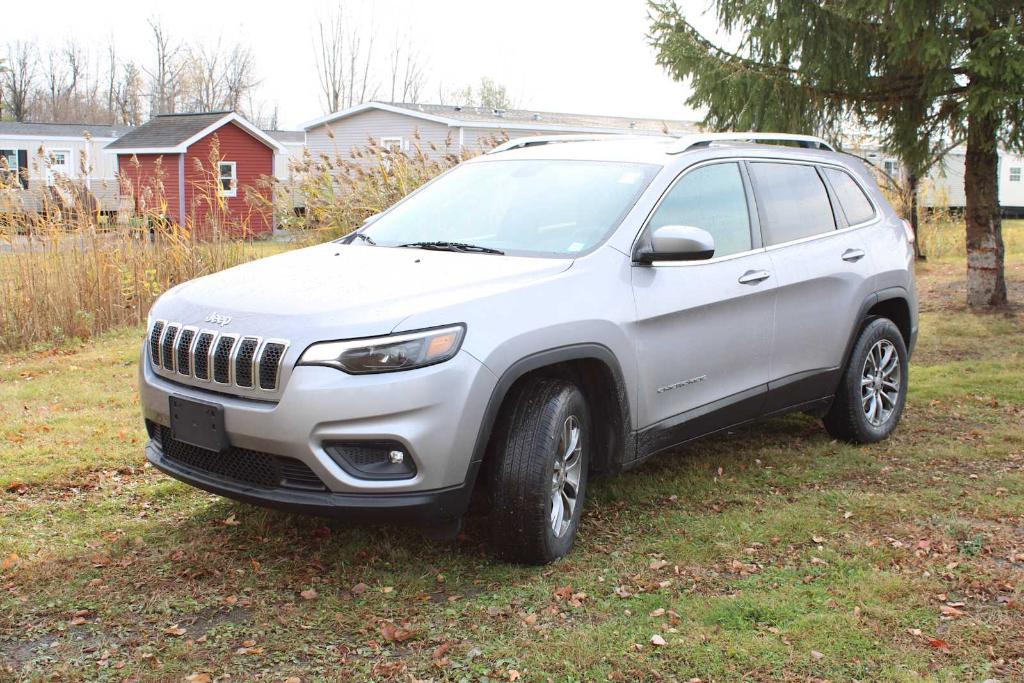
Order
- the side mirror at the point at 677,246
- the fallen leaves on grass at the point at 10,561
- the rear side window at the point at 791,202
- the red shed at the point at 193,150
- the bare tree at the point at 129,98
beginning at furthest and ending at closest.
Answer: the bare tree at the point at 129,98, the red shed at the point at 193,150, the rear side window at the point at 791,202, the side mirror at the point at 677,246, the fallen leaves on grass at the point at 10,561

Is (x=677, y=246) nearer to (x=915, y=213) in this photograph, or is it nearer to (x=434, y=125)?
(x=915, y=213)

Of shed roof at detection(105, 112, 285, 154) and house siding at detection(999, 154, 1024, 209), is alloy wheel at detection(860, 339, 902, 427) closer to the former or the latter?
shed roof at detection(105, 112, 285, 154)

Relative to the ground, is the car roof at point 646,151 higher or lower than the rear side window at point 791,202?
higher

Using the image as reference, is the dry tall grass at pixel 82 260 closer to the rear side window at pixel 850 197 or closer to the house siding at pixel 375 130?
the rear side window at pixel 850 197

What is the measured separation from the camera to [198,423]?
4.11 m

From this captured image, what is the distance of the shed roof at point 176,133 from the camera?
33.7m

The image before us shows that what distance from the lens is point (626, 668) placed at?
142 inches

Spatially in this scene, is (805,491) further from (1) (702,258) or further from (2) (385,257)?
(2) (385,257)

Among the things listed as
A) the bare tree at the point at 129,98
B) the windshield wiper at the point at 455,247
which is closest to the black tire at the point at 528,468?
the windshield wiper at the point at 455,247

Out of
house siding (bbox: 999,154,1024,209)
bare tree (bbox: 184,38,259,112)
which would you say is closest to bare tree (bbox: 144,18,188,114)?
bare tree (bbox: 184,38,259,112)

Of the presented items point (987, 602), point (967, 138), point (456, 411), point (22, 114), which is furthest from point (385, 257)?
point (22, 114)

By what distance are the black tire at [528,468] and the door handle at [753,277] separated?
1409mm

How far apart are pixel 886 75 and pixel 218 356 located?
9509mm

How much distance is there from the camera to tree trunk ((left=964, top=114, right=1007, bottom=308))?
36.0 ft
